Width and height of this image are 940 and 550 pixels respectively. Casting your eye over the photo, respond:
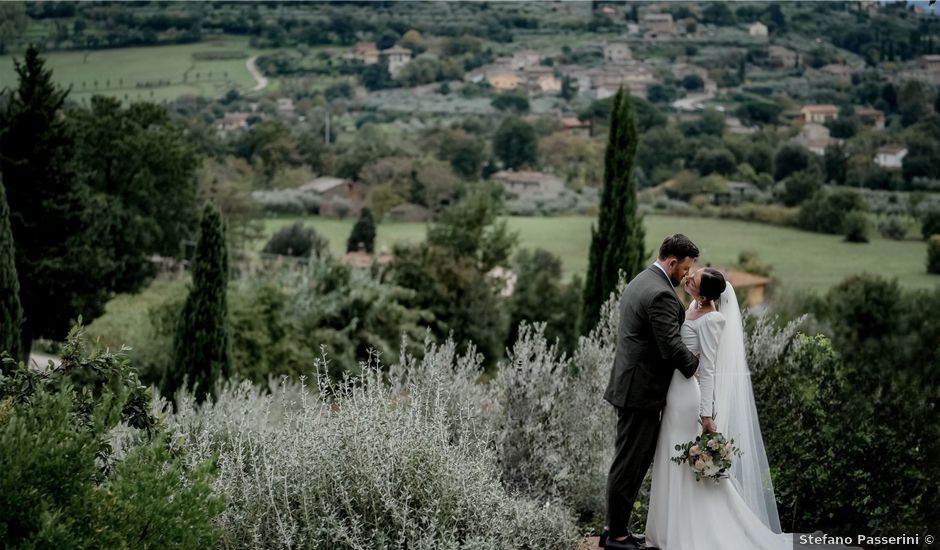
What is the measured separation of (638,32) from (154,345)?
42.9 m

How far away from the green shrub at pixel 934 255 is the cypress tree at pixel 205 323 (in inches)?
1216

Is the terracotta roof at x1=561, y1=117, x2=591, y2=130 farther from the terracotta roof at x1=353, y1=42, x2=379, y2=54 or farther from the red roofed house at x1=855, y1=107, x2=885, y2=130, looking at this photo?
the red roofed house at x1=855, y1=107, x2=885, y2=130

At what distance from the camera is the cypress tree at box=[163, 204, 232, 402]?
11.3 m

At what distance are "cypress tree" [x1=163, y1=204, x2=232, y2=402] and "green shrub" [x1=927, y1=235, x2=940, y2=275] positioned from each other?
101ft

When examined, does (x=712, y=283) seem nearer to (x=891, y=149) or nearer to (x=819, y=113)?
(x=891, y=149)

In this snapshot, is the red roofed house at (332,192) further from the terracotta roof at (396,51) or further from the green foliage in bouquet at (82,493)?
the green foliage in bouquet at (82,493)

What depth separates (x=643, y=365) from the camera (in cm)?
521

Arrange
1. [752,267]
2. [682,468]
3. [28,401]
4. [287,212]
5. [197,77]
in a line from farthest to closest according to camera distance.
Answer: [197,77]
[287,212]
[752,267]
[682,468]
[28,401]

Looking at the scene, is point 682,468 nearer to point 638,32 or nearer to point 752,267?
point 752,267

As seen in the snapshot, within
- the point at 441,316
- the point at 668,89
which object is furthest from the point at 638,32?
the point at 441,316

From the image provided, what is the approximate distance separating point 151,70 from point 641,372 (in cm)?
4500

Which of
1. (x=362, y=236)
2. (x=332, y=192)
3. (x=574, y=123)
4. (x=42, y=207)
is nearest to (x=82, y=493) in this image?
(x=42, y=207)

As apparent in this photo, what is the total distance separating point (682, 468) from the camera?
17.3 feet

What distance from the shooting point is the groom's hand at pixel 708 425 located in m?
5.20
